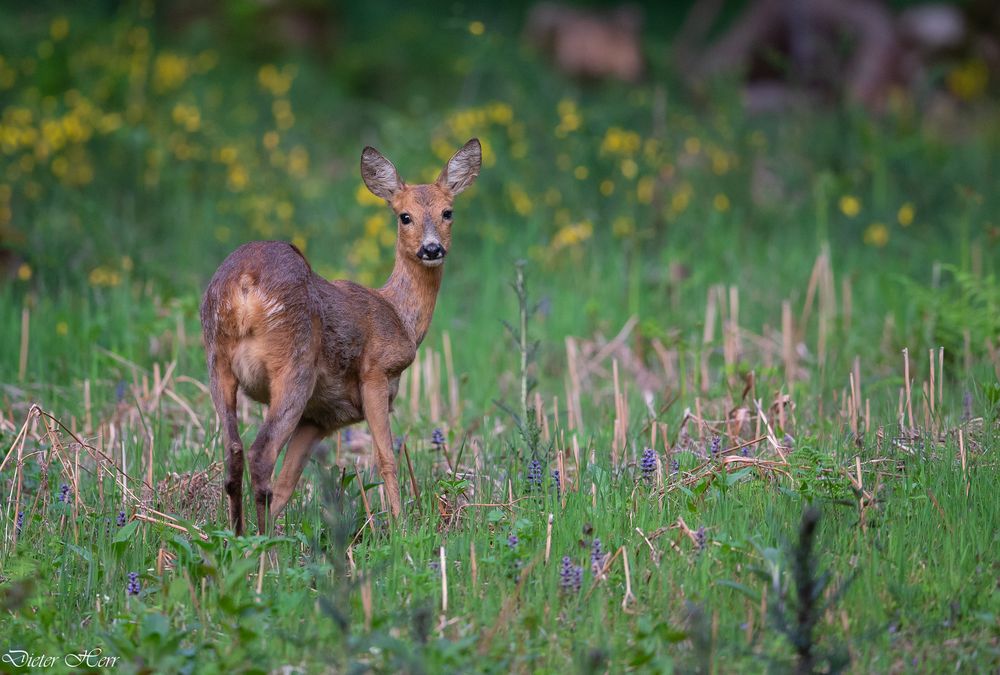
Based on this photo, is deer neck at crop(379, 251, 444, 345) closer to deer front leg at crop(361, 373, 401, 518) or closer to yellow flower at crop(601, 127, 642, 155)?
deer front leg at crop(361, 373, 401, 518)

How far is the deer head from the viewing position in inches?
216

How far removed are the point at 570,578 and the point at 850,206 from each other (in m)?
5.96

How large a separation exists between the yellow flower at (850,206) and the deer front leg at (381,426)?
5.36 metres

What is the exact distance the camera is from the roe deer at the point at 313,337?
4797mm

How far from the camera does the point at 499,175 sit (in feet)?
33.3

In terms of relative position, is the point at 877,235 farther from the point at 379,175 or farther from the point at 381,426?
the point at 381,426

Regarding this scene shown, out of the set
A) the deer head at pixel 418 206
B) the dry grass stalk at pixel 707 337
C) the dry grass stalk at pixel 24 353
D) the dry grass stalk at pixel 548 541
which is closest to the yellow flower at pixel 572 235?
the dry grass stalk at pixel 707 337

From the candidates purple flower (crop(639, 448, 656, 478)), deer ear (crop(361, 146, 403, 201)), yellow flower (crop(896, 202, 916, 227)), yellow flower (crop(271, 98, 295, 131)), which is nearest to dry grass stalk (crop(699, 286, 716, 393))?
purple flower (crop(639, 448, 656, 478))

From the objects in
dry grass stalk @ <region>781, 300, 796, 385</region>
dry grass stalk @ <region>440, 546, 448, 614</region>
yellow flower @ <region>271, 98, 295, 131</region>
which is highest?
yellow flower @ <region>271, 98, 295, 131</region>

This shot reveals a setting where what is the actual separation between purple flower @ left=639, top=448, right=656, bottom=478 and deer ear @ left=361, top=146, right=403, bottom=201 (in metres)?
1.69

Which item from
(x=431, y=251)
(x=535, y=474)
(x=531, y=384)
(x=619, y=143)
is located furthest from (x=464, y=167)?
(x=619, y=143)

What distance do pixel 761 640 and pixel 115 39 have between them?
32.5 feet

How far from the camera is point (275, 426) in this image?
15.7ft

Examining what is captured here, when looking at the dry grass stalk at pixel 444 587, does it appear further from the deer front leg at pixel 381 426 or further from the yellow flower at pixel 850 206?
the yellow flower at pixel 850 206
